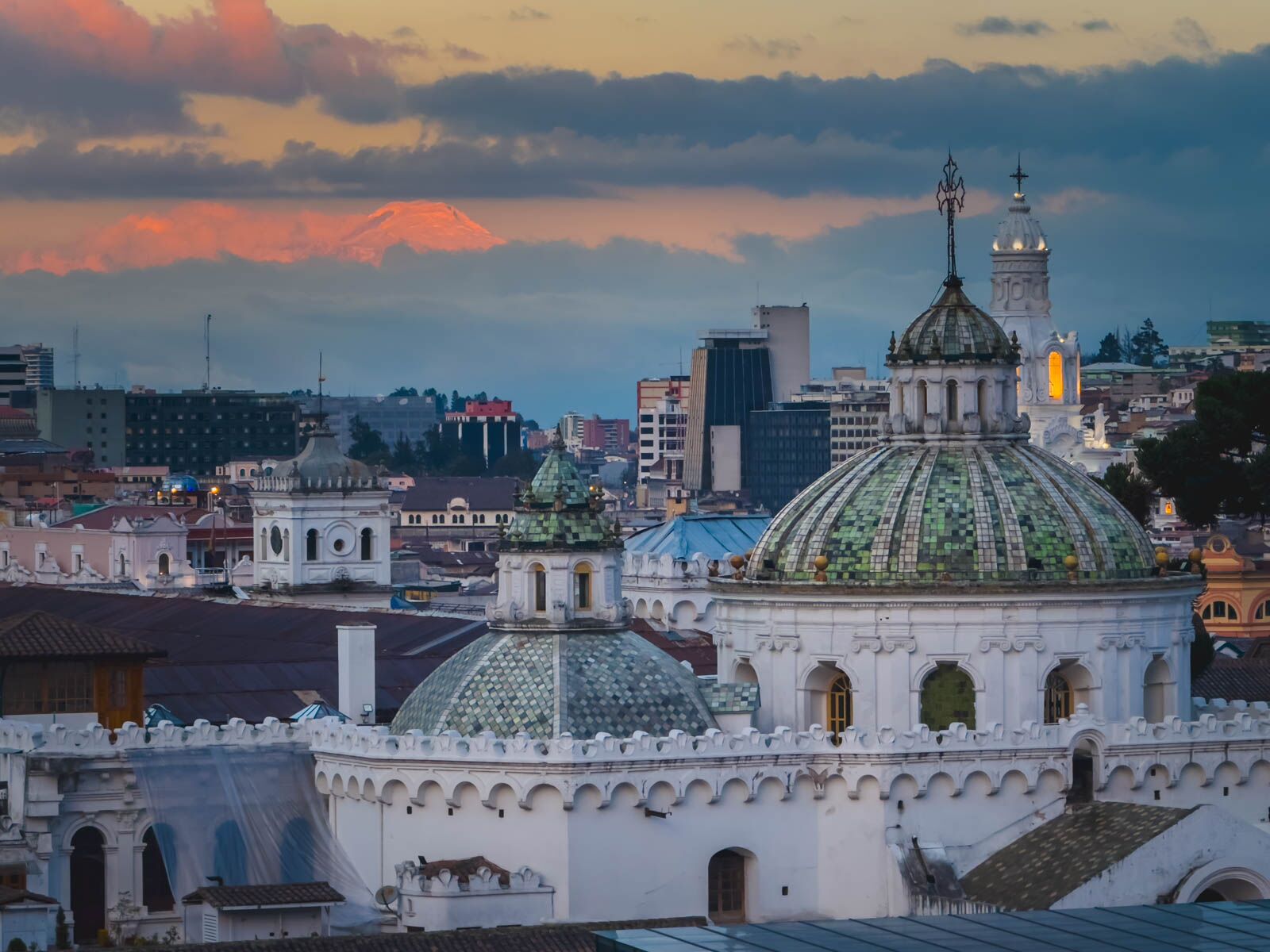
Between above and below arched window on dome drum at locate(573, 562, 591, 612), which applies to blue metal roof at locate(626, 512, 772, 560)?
above

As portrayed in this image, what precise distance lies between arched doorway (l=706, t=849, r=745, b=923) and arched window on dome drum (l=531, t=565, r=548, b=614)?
19.2 ft

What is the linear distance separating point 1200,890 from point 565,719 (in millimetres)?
12195

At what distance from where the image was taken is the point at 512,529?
83.5 m

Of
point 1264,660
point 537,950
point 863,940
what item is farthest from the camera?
point 1264,660

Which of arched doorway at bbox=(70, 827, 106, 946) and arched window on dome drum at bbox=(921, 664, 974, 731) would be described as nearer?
arched window on dome drum at bbox=(921, 664, 974, 731)

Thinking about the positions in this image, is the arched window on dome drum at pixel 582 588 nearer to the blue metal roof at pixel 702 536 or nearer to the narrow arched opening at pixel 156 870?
the narrow arched opening at pixel 156 870

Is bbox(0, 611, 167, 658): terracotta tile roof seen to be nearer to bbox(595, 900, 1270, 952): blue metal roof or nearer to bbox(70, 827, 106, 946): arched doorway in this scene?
bbox(70, 827, 106, 946): arched doorway

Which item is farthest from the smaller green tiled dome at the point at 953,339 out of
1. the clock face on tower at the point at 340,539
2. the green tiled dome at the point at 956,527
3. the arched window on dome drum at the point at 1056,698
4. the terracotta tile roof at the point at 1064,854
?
the clock face on tower at the point at 340,539

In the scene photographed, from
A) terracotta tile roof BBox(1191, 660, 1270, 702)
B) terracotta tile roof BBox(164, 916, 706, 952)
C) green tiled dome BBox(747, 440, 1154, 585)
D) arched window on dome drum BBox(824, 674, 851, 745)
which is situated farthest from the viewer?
terracotta tile roof BBox(1191, 660, 1270, 702)

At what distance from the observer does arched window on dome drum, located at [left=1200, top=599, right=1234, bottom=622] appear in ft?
554

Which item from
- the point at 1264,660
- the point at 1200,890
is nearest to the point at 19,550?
the point at 1264,660

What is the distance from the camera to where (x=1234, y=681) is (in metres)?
117

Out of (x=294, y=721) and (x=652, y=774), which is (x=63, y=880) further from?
(x=652, y=774)

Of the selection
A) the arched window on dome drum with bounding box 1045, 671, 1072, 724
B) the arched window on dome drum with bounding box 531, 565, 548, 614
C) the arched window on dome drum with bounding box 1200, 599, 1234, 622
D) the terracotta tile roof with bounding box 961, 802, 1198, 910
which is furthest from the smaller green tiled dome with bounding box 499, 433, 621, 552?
the arched window on dome drum with bounding box 1200, 599, 1234, 622
